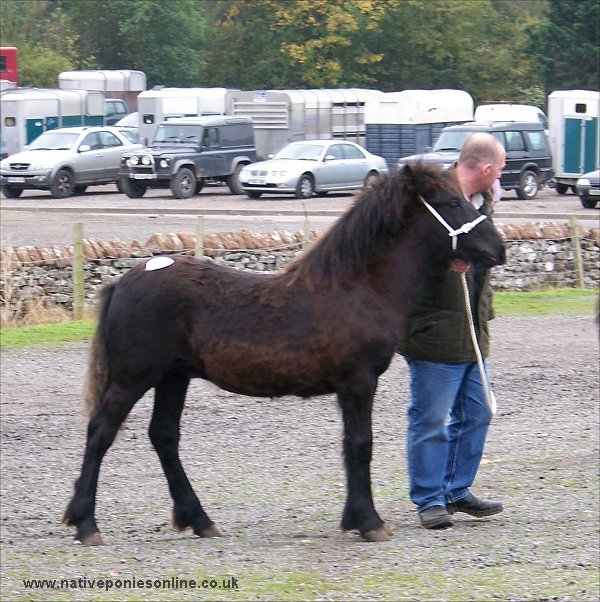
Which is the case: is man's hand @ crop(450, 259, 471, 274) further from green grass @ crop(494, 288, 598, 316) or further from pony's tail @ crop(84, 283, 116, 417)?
green grass @ crop(494, 288, 598, 316)

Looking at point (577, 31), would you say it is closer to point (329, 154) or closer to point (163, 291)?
point (329, 154)

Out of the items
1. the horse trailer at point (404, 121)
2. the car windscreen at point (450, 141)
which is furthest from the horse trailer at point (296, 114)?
the car windscreen at point (450, 141)

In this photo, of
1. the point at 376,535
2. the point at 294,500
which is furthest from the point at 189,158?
the point at 376,535

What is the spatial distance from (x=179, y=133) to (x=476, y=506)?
2816 cm

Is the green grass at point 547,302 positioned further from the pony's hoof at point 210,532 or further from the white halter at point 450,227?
the pony's hoof at point 210,532

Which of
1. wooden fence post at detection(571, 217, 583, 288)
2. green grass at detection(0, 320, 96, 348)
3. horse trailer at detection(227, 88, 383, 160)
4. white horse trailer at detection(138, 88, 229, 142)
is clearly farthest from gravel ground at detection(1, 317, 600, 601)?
white horse trailer at detection(138, 88, 229, 142)

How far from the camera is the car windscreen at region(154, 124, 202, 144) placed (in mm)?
33938

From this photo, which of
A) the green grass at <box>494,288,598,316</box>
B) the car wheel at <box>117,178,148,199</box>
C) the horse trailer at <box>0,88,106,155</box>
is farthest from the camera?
the horse trailer at <box>0,88,106,155</box>

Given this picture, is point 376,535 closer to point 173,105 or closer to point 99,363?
point 99,363

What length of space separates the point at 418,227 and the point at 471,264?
34 cm

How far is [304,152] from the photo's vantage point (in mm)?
33406

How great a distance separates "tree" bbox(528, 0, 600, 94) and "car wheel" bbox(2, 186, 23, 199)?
88.7 feet

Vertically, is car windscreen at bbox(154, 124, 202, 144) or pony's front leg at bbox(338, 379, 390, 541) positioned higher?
car windscreen at bbox(154, 124, 202, 144)

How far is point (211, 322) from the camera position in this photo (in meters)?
6.36
